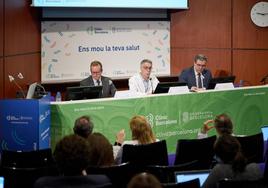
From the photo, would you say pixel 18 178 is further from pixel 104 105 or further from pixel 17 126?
pixel 104 105

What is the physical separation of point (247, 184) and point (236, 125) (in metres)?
3.85

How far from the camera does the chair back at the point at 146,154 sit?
479 cm

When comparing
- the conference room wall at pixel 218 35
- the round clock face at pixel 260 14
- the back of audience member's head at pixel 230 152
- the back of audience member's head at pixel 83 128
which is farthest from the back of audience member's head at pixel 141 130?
the round clock face at pixel 260 14

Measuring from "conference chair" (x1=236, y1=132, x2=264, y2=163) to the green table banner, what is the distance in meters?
1.51

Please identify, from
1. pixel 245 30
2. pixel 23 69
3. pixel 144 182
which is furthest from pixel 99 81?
pixel 144 182

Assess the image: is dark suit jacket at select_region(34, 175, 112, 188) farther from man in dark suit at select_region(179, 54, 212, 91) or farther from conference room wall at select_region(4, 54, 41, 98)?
man in dark suit at select_region(179, 54, 212, 91)

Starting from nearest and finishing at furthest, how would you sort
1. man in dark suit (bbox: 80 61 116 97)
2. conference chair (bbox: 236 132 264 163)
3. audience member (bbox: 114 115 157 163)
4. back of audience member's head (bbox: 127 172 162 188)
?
back of audience member's head (bbox: 127 172 162 188) < audience member (bbox: 114 115 157 163) < conference chair (bbox: 236 132 264 163) < man in dark suit (bbox: 80 61 116 97)

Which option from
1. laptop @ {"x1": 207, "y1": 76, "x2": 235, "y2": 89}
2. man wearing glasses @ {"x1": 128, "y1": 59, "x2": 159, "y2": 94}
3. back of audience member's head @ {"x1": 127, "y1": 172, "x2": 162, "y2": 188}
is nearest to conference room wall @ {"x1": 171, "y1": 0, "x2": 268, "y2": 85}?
man wearing glasses @ {"x1": 128, "y1": 59, "x2": 159, "y2": 94}

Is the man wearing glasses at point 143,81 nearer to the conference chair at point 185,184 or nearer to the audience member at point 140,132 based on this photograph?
the audience member at point 140,132

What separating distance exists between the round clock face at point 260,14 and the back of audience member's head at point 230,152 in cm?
705

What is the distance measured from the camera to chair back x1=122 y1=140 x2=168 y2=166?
479cm

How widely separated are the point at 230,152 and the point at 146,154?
1.16m

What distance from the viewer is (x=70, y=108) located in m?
5.85

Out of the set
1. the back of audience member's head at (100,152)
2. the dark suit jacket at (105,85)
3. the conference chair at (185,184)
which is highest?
the dark suit jacket at (105,85)
